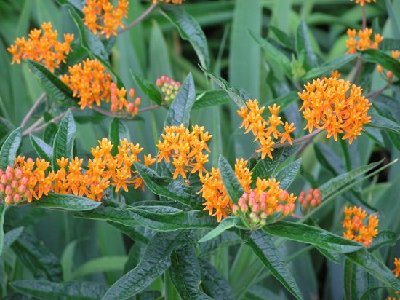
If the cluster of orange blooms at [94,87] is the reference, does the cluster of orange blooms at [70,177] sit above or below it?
below

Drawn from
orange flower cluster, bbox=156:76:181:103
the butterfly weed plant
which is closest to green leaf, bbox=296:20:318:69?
the butterfly weed plant

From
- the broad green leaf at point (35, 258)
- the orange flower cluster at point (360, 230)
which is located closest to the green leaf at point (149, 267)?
the orange flower cluster at point (360, 230)

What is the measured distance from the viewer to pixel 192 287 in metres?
1.19

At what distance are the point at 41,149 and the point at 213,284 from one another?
14.9 inches

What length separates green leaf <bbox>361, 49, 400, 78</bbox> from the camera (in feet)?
4.84

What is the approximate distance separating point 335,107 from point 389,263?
0.87 m

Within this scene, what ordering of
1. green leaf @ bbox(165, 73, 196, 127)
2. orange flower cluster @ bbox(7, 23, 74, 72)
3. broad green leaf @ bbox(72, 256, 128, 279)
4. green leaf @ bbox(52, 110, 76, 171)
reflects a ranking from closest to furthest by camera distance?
green leaf @ bbox(52, 110, 76, 171)
green leaf @ bbox(165, 73, 196, 127)
orange flower cluster @ bbox(7, 23, 74, 72)
broad green leaf @ bbox(72, 256, 128, 279)

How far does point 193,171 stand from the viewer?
1182 millimetres

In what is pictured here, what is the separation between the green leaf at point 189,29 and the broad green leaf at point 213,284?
43 cm

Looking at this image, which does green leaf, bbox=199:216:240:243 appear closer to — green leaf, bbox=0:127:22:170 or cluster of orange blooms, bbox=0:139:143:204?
cluster of orange blooms, bbox=0:139:143:204

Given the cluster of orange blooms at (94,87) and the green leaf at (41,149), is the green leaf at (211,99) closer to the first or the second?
the cluster of orange blooms at (94,87)

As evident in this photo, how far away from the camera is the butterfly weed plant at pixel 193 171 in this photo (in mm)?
1106

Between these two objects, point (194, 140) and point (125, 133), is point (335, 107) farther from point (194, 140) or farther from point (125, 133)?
point (125, 133)

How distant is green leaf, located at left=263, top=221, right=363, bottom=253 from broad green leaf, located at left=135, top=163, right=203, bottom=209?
13cm
